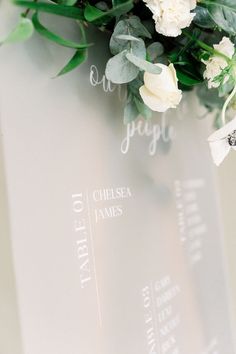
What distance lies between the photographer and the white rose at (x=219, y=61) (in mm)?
792

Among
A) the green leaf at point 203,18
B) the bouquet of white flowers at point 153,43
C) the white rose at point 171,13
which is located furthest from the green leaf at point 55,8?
the green leaf at point 203,18

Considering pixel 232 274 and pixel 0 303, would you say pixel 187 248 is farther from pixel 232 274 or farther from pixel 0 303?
pixel 0 303

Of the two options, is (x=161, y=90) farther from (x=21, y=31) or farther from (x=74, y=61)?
(x=21, y=31)

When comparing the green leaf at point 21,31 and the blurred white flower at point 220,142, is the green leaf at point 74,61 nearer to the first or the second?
the green leaf at point 21,31

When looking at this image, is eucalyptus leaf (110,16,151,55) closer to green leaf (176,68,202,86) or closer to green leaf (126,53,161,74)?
green leaf (126,53,161,74)

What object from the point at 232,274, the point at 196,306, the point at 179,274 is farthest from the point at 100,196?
the point at 232,274

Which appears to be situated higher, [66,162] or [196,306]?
[66,162]

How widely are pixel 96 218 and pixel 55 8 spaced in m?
0.31

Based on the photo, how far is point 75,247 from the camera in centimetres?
68

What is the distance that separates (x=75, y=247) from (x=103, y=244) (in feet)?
0.25

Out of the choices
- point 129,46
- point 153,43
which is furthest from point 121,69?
point 153,43

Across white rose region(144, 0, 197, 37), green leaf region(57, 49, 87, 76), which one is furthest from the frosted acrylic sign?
white rose region(144, 0, 197, 37)

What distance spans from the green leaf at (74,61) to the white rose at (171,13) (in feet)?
0.39

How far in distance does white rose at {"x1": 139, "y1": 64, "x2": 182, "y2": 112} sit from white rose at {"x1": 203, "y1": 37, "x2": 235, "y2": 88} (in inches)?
4.0
